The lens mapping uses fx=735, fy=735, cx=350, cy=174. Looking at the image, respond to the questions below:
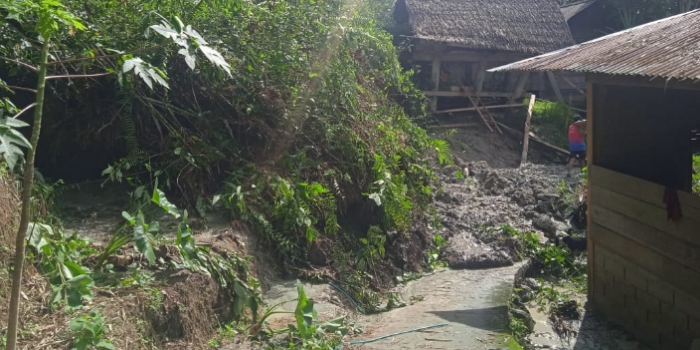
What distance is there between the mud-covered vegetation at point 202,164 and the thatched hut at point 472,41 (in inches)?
280

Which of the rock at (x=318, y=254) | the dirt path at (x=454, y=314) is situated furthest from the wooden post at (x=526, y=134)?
the rock at (x=318, y=254)

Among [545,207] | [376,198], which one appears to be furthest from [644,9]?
[376,198]

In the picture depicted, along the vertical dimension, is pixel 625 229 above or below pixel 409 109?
below

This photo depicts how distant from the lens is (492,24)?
59.7ft

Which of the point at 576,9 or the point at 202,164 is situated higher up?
the point at 576,9

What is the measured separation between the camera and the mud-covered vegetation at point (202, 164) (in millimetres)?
4859

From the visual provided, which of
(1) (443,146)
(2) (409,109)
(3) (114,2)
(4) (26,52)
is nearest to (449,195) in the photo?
(1) (443,146)

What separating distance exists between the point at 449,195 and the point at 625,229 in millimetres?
4519

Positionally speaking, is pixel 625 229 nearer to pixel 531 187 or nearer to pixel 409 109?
pixel 531 187

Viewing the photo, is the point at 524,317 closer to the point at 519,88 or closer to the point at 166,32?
the point at 166,32

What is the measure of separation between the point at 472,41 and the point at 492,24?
47.3 inches

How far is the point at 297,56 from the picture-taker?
8336mm

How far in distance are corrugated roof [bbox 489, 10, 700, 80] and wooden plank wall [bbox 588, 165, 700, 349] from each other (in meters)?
1.18

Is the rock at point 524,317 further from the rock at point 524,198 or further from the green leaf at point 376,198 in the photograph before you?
the rock at point 524,198
